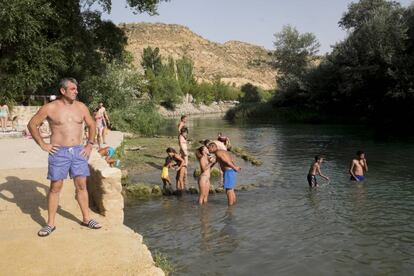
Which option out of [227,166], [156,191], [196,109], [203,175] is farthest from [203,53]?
[227,166]

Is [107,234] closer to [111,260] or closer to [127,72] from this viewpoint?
[111,260]

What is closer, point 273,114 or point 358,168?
point 358,168

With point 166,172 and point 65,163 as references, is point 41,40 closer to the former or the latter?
point 166,172

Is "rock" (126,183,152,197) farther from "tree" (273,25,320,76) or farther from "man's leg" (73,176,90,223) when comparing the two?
"tree" (273,25,320,76)

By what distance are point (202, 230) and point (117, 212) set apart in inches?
136

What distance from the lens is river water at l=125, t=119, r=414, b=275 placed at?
9.03 m

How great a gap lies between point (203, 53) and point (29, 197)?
16712 cm

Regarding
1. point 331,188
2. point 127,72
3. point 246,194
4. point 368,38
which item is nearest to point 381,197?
point 331,188

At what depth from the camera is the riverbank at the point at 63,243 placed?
6195 mm

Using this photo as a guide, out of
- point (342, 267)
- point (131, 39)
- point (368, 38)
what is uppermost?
point (131, 39)

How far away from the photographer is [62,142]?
7336 millimetres

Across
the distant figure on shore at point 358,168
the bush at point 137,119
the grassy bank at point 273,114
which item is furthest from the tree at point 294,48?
the distant figure on shore at point 358,168

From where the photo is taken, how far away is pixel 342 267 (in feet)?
29.1

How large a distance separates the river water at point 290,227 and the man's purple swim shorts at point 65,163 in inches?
104
